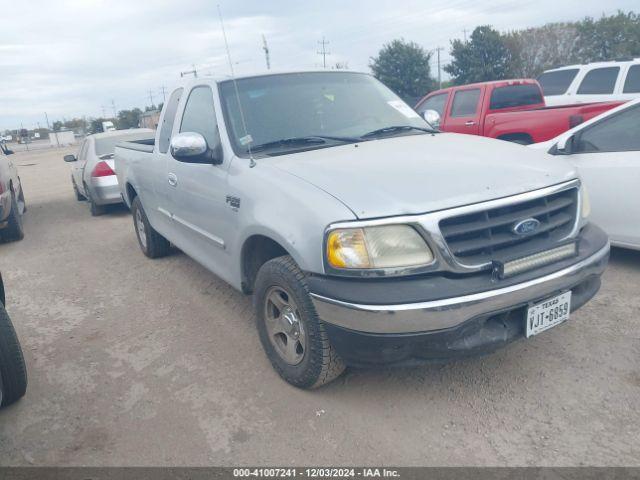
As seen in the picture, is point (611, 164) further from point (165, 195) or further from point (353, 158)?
point (165, 195)

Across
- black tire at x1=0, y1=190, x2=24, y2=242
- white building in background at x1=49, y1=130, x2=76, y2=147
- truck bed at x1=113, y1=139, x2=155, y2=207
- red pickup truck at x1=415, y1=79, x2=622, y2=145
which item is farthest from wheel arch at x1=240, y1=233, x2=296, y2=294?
white building in background at x1=49, y1=130, x2=76, y2=147

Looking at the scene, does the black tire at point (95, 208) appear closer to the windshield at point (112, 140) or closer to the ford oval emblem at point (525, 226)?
the windshield at point (112, 140)

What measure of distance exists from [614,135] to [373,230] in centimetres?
329

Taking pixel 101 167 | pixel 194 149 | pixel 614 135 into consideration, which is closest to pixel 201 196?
pixel 194 149

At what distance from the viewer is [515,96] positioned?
30.8 ft

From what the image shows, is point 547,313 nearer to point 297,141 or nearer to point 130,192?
point 297,141

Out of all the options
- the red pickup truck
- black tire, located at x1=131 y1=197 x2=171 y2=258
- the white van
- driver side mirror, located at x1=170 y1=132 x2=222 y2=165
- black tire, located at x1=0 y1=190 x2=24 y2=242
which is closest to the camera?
driver side mirror, located at x1=170 y1=132 x2=222 y2=165

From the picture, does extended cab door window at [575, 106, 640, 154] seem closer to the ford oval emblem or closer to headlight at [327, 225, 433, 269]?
the ford oval emblem

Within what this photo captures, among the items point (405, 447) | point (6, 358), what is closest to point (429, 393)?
point (405, 447)

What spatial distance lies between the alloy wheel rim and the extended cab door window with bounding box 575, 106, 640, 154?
3269mm

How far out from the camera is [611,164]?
15.4 ft

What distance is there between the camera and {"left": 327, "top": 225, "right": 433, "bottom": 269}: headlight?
2641 mm

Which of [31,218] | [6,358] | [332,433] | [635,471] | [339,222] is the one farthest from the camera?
[31,218]

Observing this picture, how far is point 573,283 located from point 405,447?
1247mm
